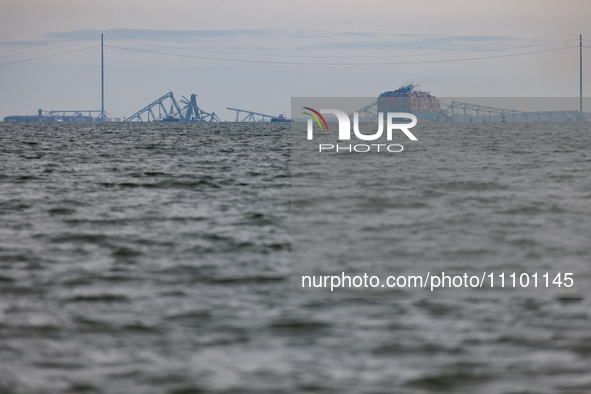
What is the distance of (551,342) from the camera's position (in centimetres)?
687

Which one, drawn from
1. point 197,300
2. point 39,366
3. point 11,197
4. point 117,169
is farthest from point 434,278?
point 117,169

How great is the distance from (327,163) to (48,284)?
79.4 ft

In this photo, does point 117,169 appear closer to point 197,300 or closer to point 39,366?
point 197,300

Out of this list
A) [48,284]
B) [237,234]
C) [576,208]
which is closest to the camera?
[48,284]

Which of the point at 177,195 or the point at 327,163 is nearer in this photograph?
the point at 177,195

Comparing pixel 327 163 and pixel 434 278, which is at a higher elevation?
pixel 327 163

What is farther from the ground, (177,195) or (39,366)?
(177,195)

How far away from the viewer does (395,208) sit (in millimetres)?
16594

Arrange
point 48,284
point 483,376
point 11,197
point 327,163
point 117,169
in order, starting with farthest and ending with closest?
point 327,163
point 117,169
point 11,197
point 48,284
point 483,376

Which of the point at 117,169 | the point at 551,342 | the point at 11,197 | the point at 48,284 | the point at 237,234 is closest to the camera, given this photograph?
the point at 551,342

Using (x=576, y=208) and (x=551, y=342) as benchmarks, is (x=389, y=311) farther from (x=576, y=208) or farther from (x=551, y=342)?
(x=576, y=208)

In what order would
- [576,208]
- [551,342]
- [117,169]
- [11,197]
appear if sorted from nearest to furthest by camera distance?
[551,342]
[576,208]
[11,197]
[117,169]

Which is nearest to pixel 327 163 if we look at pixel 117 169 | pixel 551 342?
pixel 117 169

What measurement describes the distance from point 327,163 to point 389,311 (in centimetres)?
2492
